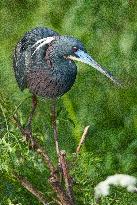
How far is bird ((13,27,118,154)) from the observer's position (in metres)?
1.50

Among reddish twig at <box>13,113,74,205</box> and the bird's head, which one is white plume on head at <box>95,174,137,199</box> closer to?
reddish twig at <box>13,113,74,205</box>

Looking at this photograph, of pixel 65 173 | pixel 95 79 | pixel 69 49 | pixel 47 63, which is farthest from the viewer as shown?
pixel 95 79

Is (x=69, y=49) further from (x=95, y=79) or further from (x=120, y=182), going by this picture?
(x=95, y=79)

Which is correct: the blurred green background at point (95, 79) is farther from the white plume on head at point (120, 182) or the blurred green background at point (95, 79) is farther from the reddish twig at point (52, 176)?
the white plume on head at point (120, 182)

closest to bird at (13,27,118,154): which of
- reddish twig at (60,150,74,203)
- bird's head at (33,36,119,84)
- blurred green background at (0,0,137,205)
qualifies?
bird's head at (33,36,119,84)

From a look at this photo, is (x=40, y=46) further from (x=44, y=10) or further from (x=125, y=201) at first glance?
(x=44, y=10)

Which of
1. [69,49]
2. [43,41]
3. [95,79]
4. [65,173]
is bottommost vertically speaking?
[65,173]

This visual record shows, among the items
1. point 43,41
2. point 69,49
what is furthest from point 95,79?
point 69,49

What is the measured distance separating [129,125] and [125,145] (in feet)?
0.32

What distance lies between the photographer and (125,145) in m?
2.40

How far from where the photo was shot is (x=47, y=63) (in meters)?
1.58

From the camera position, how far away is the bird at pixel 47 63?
150 centimetres

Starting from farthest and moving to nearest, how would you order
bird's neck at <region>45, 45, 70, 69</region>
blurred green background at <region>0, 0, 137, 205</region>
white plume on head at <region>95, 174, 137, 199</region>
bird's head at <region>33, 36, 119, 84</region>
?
blurred green background at <region>0, 0, 137, 205</region>
bird's neck at <region>45, 45, 70, 69</region>
bird's head at <region>33, 36, 119, 84</region>
white plume on head at <region>95, 174, 137, 199</region>

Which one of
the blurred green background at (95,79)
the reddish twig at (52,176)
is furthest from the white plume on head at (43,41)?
the blurred green background at (95,79)
